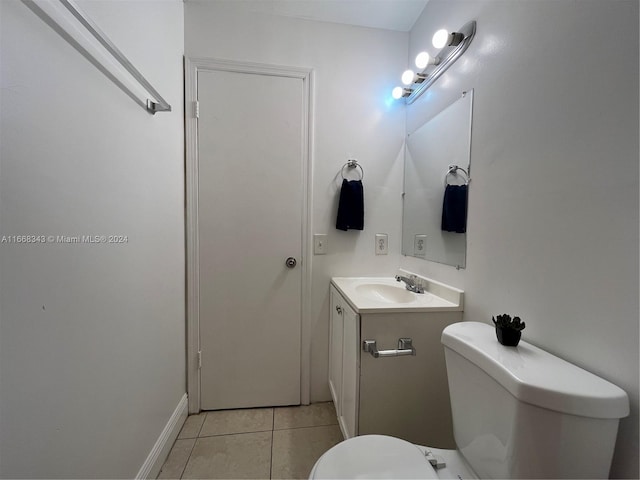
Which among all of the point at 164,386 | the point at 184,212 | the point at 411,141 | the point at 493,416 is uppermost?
the point at 411,141

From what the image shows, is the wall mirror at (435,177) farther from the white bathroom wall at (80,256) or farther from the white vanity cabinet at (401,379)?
the white bathroom wall at (80,256)

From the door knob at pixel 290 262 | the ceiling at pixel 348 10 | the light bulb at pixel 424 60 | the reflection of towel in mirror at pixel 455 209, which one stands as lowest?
the door knob at pixel 290 262

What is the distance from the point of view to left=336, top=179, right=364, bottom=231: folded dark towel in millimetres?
1535

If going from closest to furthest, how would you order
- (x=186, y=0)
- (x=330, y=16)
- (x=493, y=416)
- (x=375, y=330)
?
(x=493, y=416) < (x=375, y=330) < (x=186, y=0) < (x=330, y=16)

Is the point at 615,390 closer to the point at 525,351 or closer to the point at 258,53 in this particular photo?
the point at 525,351

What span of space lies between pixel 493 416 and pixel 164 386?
4.65 ft

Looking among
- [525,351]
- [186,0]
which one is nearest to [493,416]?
[525,351]

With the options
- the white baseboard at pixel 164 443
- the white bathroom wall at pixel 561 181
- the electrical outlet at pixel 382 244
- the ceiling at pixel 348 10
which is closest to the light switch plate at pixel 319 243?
the electrical outlet at pixel 382 244

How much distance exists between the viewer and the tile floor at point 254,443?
3.80ft

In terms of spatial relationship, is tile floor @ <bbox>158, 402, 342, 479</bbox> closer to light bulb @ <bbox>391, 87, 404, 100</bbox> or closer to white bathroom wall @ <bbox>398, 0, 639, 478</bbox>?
white bathroom wall @ <bbox>398, 0, 639, 478</bbox>

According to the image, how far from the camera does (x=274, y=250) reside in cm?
154

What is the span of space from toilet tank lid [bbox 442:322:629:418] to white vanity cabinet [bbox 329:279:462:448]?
326 millimetres

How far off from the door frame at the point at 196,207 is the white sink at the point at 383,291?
36cm

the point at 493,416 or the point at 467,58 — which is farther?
the point at 467,58
